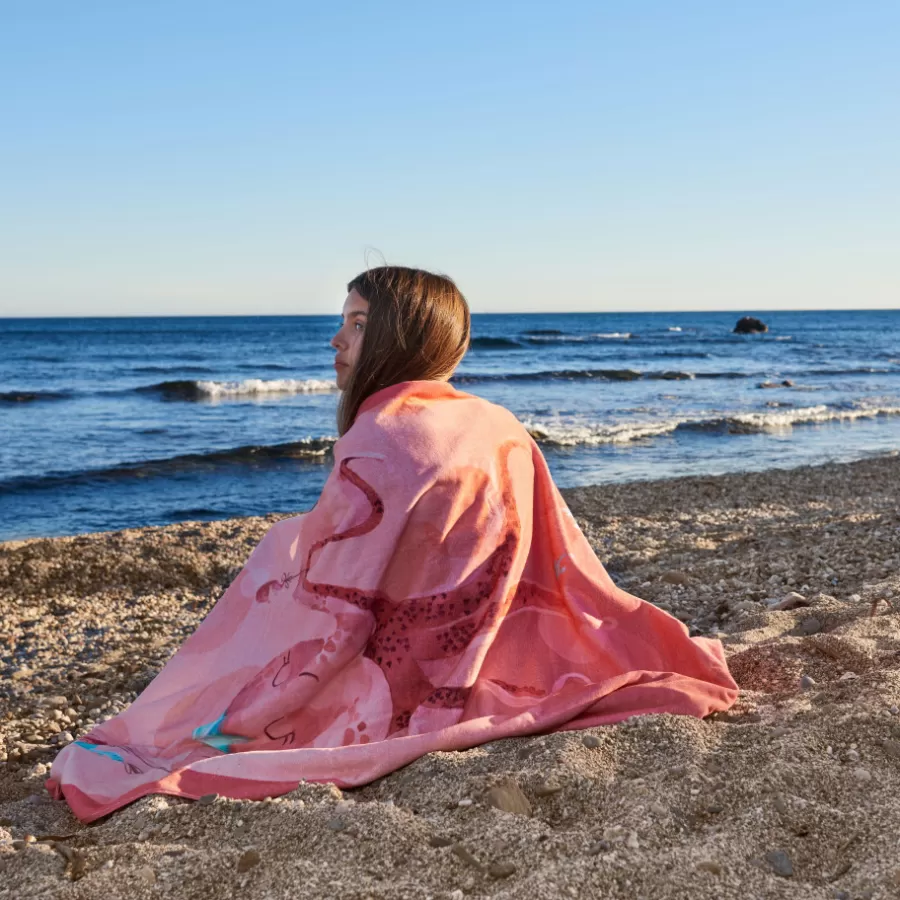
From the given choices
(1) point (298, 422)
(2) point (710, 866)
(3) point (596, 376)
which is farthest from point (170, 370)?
(2) point (710, 866)

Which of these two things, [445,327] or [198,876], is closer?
[198,876]

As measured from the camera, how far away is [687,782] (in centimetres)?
249

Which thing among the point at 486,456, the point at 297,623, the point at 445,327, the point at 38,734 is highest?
the point at 445,327

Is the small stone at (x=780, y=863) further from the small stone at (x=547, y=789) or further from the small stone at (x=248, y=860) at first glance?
the small stone at (x=248, y=860)

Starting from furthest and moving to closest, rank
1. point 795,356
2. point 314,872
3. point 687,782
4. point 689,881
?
1. point 795,356
2. point 687,782
3. point 314,872
4. point 689,881

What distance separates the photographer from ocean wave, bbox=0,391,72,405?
22.6 metres

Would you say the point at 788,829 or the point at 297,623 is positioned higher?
the point at 297,623

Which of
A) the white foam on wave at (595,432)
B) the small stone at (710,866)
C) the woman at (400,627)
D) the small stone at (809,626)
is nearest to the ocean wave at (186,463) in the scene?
the white foam on wave at (595,432)

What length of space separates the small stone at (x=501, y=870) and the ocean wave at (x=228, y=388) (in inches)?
901

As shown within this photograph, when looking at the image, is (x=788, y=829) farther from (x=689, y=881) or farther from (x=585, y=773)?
(x=585, y=773)

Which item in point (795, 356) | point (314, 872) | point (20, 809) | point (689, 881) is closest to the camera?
point (689, 881)

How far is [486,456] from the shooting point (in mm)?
3209

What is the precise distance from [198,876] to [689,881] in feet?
3.70

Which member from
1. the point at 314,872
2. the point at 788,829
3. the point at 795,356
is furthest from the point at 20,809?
the point at 795,356
